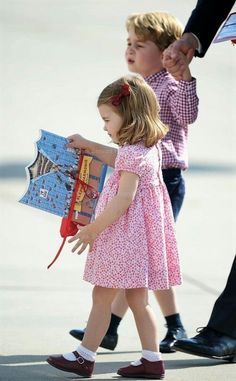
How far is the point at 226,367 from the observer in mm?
5328

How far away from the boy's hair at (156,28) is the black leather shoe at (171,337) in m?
1.27

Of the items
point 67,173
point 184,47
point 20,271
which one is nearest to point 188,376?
point 67,173

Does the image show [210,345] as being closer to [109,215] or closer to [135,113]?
[109,215]

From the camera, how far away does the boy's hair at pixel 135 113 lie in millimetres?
5016

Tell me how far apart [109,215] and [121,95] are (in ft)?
1.56

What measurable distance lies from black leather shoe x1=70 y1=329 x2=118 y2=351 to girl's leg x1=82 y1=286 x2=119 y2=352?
48cm

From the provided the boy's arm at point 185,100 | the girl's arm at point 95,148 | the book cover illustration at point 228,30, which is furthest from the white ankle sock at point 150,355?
the book cover illustration at point 228,30

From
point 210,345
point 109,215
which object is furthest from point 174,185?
point 109,215

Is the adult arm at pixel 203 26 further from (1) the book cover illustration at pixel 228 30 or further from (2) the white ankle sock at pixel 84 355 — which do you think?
(2) the white ankle sock at pixel 84 355

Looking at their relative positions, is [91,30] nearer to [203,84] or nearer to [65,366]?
[203,84]

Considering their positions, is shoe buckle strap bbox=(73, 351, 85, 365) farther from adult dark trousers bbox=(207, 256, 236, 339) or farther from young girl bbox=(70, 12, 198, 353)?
adult dark trousers bbox=(207, 256, 236, 339)

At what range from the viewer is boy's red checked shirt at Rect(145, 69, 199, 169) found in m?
5.61

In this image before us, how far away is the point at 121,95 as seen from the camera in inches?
198

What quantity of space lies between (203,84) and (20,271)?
6.26m
